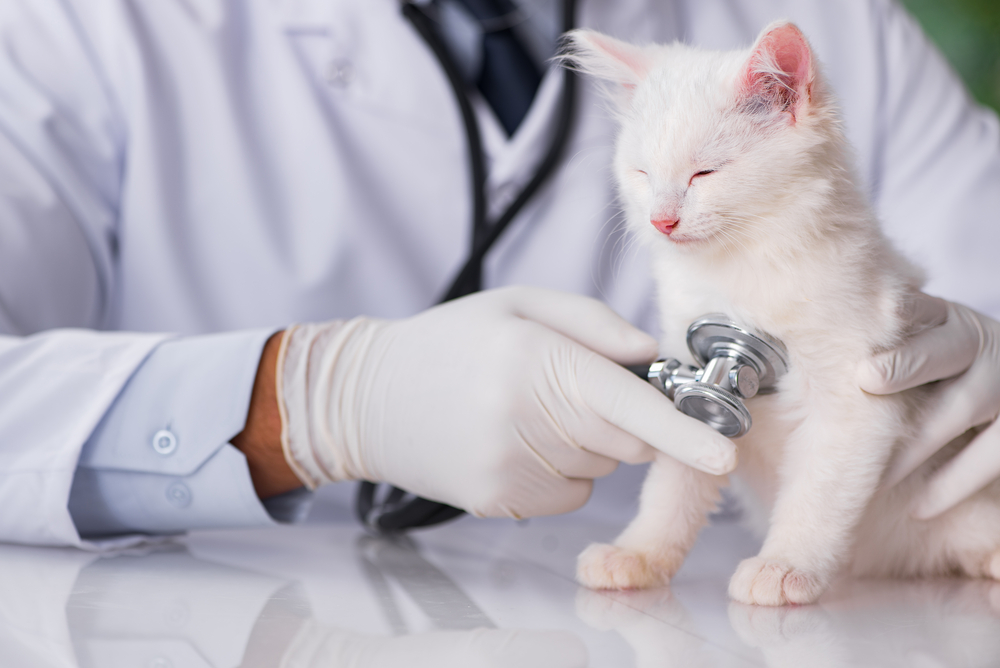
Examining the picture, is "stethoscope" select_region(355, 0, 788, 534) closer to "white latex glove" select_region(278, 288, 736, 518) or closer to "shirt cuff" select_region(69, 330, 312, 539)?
"white latex glove" select_region(278, 288, 736, 518)

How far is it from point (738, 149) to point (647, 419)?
286mm

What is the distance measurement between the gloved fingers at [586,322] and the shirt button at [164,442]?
454 mm

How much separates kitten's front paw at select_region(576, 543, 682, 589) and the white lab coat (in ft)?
1.97

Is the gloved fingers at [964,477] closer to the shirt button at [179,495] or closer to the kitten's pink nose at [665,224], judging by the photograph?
the kitten's pink nose at [665,224]

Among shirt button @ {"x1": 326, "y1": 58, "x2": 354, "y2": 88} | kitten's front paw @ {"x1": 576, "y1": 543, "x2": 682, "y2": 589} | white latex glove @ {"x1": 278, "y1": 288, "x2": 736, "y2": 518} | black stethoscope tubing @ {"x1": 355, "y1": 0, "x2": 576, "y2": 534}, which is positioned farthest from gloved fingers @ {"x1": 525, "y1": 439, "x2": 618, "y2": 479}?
shirt button @ {"x1": 326, "y1": 58, "x2": 354, "y2": 88}

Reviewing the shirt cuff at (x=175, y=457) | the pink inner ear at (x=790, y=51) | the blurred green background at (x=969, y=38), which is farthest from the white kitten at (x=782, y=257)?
the blurred green background at (x=969, y=38)

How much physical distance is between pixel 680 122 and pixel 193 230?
3.08 ft

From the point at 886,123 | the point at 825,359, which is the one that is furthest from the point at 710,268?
the point at 886,123

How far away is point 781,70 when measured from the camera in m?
0.66

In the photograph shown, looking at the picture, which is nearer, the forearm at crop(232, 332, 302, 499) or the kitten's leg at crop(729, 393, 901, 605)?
the kitten's leg at crop(729, 393, 901, 605)

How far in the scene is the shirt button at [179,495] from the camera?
93 cm

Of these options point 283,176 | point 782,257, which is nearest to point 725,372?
point 782,257

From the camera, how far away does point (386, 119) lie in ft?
4.41

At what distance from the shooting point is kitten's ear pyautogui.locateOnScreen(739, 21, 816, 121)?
24.7 inches
